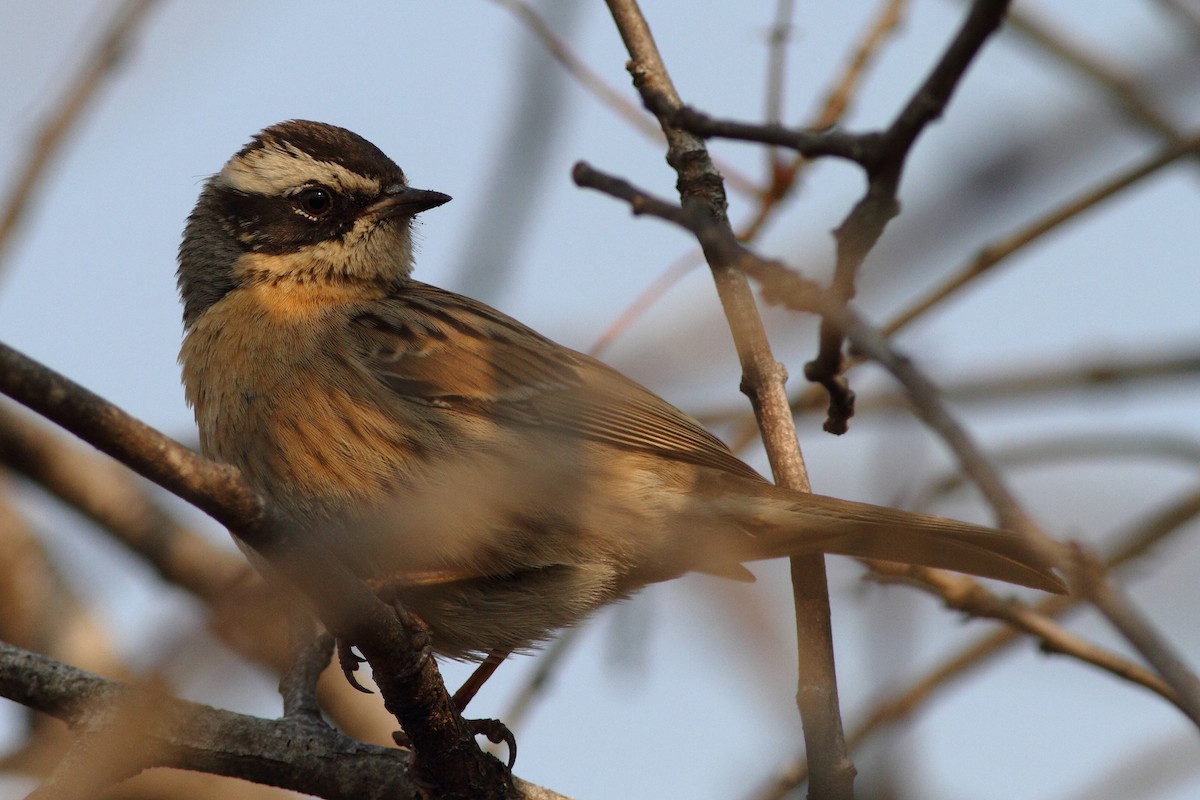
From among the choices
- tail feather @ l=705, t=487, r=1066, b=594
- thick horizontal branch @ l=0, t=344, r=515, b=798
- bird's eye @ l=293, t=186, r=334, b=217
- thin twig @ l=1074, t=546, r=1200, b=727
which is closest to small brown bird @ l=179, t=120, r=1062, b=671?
tail feather @ l=705, t=487, r=1066, b=594

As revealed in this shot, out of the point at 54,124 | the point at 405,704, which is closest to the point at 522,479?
the point at 405,704

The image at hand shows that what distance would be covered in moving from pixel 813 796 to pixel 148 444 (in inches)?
89.1

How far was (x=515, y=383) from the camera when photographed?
6.19 metres

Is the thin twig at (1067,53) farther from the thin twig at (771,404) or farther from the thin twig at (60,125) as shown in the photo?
the thin twig at (60,125)

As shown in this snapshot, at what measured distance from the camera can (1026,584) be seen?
217 inches

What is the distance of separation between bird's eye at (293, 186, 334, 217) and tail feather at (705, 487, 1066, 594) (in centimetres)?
290

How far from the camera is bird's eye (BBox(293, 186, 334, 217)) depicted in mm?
6957

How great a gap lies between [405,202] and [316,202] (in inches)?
18.6

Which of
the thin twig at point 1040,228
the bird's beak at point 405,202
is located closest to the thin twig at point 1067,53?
the thin twig at point 1040,228

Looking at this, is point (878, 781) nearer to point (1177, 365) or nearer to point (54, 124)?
point (1177, 365)

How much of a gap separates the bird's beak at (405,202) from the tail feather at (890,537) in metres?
2.50

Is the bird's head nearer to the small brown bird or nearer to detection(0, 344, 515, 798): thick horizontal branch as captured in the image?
the small brown bird

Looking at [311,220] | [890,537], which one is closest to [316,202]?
[311,220]

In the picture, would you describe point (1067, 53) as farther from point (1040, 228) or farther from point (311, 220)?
point (311, 220)
